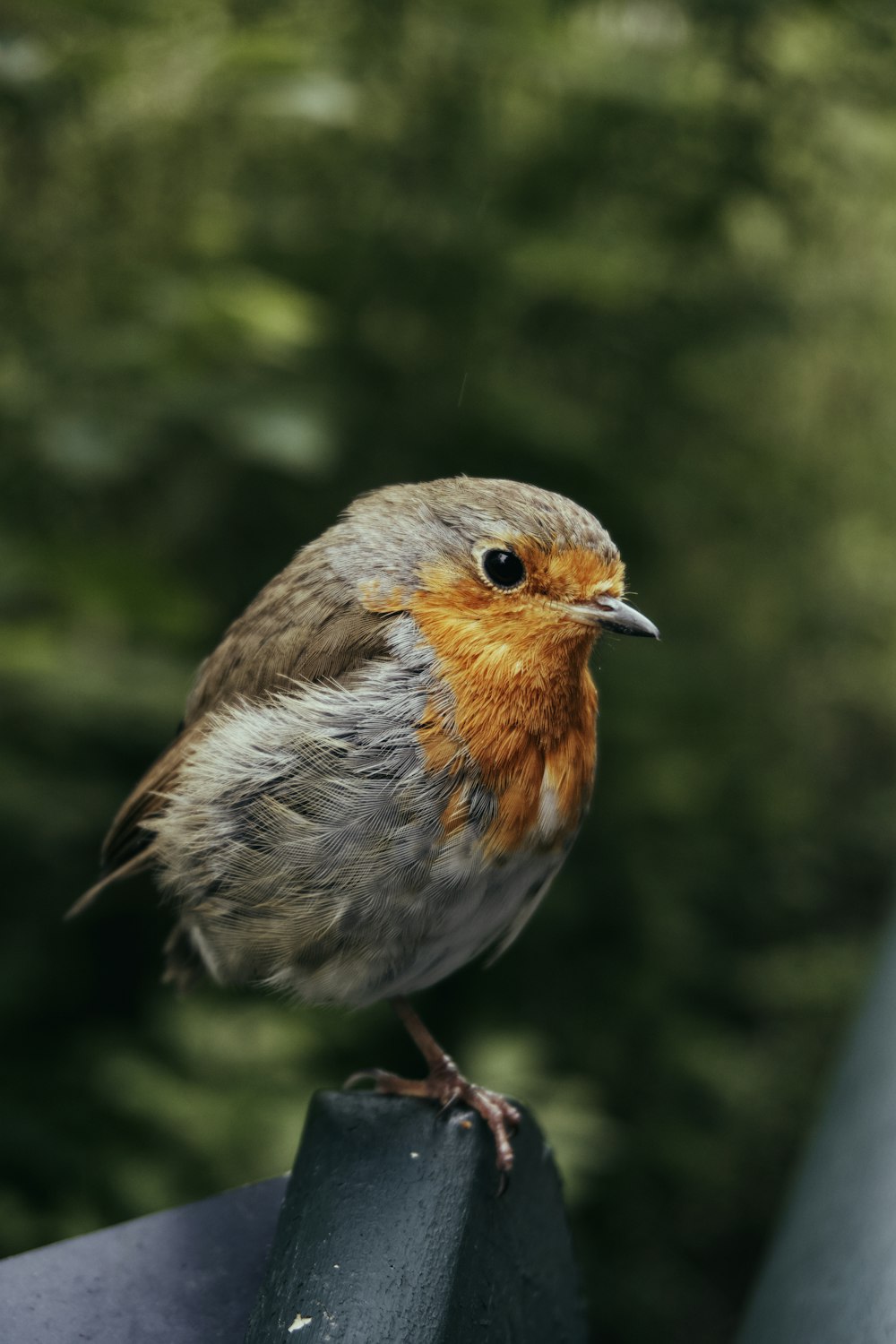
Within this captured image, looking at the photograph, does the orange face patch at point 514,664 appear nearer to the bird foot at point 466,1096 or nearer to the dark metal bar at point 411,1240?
the bird foot at point 466,1096

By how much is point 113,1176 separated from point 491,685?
170cm

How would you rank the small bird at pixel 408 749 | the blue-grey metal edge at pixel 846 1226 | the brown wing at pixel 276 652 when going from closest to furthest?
the blue-grey metal edge at pixel 846 1226, the small bird at pixel 408 749, the brown wing at pixel 276 652

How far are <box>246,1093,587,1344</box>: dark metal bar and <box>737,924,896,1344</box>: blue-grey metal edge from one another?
0.82 ft

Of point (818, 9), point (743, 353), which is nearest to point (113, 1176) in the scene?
point (743, 353)

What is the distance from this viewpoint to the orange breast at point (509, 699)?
1837 mm

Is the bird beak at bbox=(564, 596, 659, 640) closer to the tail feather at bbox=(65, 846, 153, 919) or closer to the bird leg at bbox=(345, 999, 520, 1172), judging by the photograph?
the bird leg at bbox=(345, 999, 520, 1172)

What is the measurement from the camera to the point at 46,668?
2436 mm

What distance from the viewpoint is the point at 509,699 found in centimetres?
186

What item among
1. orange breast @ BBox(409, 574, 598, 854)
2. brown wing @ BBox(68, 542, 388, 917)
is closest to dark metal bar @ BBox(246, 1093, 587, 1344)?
orange breast @ BBox(409, 574, 598, 854)

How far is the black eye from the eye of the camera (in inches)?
73.6

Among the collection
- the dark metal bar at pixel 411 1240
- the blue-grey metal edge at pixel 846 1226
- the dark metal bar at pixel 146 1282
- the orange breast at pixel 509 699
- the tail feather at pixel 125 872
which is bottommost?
the tail feather at pixel 125 872

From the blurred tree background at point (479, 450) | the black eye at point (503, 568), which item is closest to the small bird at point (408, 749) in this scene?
the black eye at point (503, 568)

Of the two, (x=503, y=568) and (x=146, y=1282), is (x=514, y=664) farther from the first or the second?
(x=146, y=1282)

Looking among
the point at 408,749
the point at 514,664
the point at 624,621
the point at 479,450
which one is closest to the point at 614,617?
the point at 624,621
